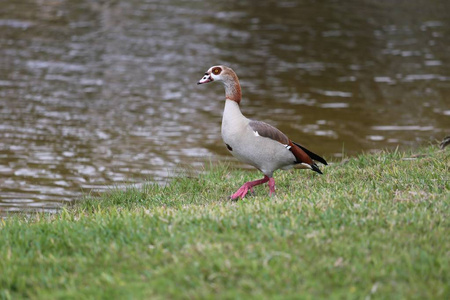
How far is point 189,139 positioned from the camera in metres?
13.3

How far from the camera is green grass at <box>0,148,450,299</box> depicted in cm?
466

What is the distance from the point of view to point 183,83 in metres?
18.2

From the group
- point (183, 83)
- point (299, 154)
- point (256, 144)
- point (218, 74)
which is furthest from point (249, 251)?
point (183, 83)

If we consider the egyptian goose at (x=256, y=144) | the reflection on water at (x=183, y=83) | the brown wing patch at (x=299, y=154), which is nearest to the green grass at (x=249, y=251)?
the egyptian goose at (x=256, y=144)

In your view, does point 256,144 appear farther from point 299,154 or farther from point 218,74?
point 218,74

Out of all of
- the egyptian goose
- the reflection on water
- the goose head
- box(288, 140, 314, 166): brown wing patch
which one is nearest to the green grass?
the egyptian goose

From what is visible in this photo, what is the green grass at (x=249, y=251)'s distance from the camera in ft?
15.3

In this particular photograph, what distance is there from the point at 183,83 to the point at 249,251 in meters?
13.3

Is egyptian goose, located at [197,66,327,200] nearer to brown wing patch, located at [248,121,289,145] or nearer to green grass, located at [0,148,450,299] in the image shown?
brown wing patch, located at [248,121,289,145]

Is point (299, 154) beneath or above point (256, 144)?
beneath

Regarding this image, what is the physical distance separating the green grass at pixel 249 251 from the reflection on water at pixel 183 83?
408 cm

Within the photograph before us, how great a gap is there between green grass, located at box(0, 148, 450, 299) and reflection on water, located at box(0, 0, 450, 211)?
161 inches

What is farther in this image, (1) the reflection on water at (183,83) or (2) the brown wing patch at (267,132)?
(1) the reflection on water at (183,83)

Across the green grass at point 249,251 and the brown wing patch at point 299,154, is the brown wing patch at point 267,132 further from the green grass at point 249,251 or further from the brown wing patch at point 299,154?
the green grass at point 249,251
